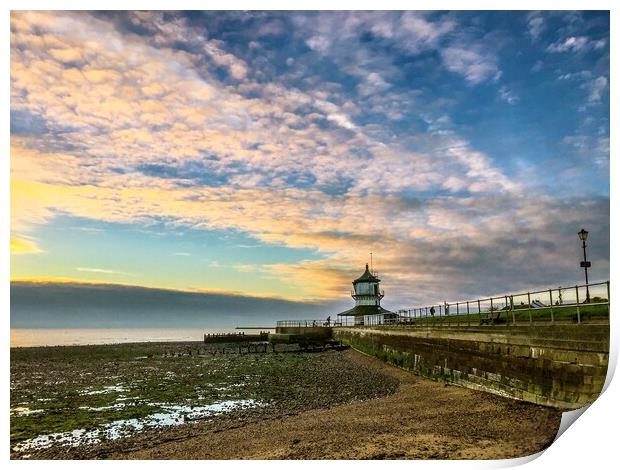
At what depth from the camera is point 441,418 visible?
42.7 ft

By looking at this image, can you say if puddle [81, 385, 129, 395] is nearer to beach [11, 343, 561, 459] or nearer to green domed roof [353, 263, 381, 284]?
beach [11, 343, 561, 459]

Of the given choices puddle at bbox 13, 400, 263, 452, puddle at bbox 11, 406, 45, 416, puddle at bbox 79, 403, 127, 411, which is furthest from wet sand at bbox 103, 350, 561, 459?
puddle at bbox 11, 406, 45, 416

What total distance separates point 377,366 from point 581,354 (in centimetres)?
1948

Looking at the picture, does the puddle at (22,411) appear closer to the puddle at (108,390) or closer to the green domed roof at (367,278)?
the puddle at (108,390)

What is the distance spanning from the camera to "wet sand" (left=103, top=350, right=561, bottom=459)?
10.6 m

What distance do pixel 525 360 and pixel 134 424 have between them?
38.5 feet

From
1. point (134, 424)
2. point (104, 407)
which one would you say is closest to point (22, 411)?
point (104, 407)

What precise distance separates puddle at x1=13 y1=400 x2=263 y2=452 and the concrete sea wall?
771 cm

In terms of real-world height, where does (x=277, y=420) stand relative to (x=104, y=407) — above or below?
above

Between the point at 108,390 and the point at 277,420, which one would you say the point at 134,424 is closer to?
the point at 277,420

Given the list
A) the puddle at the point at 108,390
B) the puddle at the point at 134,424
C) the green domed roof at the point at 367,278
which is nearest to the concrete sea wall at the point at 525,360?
the puddle at the point at 134,424

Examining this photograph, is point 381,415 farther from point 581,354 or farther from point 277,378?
point 277,378

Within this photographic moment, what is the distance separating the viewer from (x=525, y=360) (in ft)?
42.7
